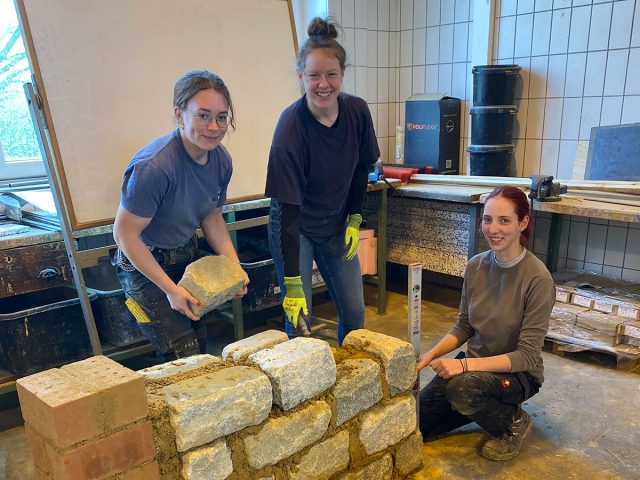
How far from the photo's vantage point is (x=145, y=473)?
1233mm

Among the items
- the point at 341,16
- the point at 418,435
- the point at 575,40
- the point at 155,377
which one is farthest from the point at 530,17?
the point at 155,377

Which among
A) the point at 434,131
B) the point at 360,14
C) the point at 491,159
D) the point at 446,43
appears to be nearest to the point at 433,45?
the point at 446,43

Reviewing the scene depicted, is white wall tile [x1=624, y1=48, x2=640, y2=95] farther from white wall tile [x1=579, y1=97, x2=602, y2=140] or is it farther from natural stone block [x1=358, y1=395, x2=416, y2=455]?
natural stone block [x1=358, y1=395, x2=416, y2=455]

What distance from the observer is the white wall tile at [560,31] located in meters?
3.12

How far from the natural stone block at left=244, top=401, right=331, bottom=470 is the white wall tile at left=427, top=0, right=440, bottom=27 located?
304 centimetres

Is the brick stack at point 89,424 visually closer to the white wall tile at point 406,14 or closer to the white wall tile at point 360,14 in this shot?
the white wall tile at point 360,14

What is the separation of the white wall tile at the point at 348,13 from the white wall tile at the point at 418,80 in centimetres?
56

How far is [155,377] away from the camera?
1423mm

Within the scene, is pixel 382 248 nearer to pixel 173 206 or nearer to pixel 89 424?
pixel 173 206

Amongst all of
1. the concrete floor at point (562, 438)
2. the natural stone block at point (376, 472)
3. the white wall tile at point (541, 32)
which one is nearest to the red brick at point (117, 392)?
the natural stone block at point (376, 472)

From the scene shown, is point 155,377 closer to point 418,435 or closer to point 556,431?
Result: point 418,435

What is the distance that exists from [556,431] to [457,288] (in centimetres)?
177

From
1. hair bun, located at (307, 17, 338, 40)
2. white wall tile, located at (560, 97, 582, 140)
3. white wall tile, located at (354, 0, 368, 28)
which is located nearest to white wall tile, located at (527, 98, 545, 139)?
white wall tile, located at (560, 97, 582, 140)

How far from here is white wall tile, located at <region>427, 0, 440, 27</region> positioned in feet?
12.2
